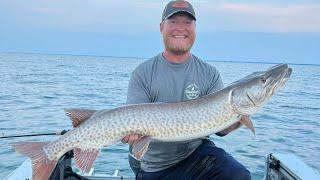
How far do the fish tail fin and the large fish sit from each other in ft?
0.12

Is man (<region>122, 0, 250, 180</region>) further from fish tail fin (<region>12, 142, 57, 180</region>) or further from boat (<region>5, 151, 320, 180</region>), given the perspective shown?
fish tail fin (<region>12, 142, 57, 180</region>)

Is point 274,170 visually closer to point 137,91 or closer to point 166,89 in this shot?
point 166,89

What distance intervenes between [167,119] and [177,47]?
1.04 meters

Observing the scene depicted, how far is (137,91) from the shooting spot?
4965mm

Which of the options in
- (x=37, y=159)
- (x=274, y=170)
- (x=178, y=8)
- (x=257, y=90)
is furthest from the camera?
(x=274, y=170)

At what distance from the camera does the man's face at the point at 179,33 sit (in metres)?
5.11

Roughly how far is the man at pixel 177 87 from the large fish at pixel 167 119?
0.46 metres

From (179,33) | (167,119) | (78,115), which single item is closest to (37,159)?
(78,115)

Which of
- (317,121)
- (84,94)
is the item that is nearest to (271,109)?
(317,121)

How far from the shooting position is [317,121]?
61.7 ft

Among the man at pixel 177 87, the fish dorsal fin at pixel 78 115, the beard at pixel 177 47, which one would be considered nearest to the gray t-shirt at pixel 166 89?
the man at pixel 177 87

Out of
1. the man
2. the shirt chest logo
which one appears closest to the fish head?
the man

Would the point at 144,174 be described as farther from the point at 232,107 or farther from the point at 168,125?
the point at 232,107

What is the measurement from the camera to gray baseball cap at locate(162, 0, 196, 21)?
5078 millimetres
